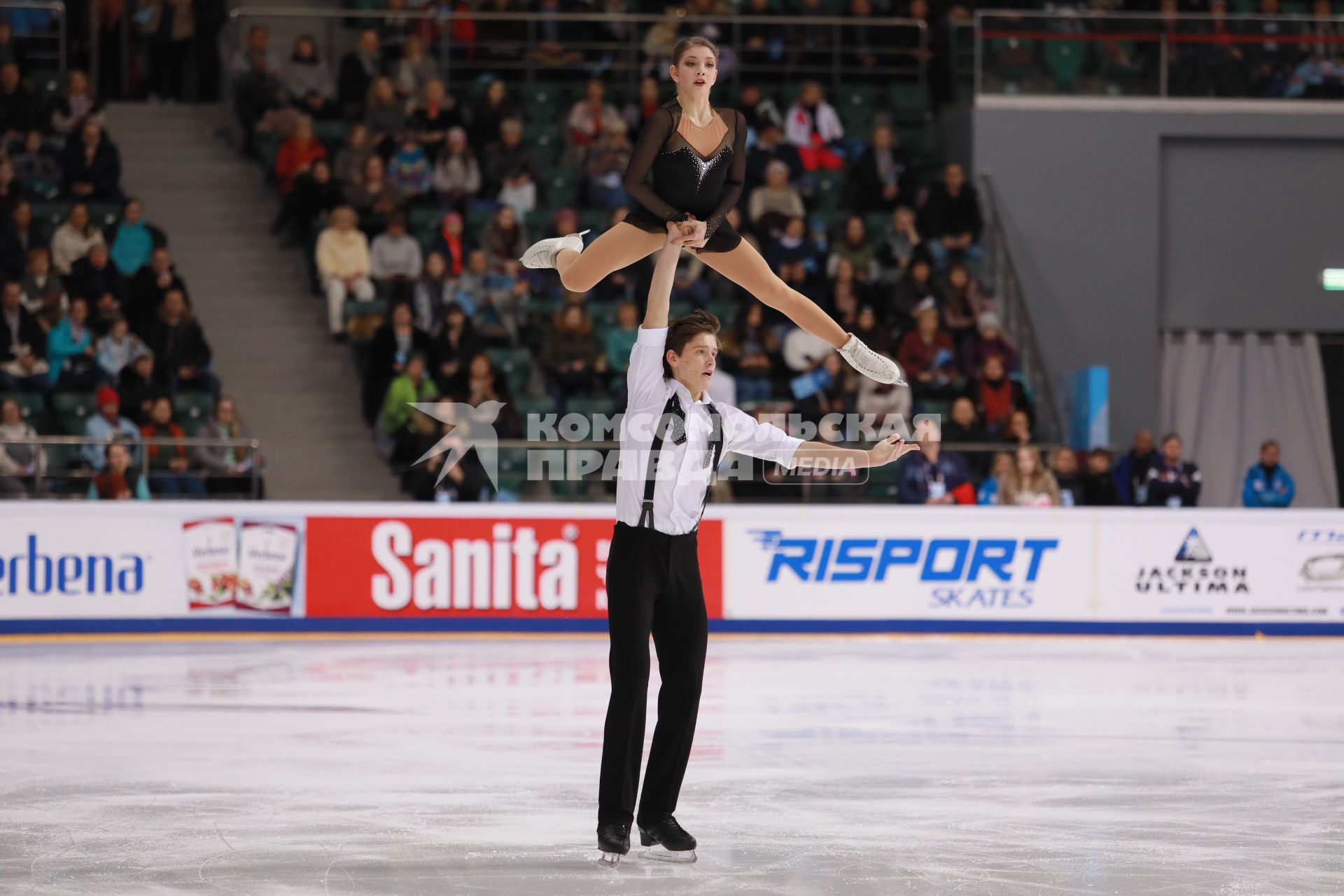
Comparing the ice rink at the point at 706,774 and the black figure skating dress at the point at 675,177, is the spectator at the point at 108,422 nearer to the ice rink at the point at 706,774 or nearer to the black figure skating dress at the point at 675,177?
the ice rink at the point at 706,774

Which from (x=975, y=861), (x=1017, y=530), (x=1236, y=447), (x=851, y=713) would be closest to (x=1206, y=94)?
(x=1236, y=447)

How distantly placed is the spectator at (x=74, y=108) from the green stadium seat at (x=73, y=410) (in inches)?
158

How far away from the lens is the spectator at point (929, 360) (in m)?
15.9

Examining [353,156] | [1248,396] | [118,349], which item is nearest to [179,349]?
[118,349]

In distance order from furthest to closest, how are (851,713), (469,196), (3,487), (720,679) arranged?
(469,196)
(3,487)
(720,679)
(851,713)

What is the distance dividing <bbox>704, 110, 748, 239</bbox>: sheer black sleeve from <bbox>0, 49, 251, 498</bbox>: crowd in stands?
8.78 meters

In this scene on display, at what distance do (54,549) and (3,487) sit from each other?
641 mm

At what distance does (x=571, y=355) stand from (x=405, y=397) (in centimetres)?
166

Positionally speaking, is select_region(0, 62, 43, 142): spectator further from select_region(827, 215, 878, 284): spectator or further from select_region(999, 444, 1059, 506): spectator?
select_region(999, 444, 1059, 506): spectator

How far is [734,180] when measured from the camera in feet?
20.1

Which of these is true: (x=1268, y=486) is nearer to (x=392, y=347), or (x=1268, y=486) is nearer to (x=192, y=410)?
(x=392, y=347)

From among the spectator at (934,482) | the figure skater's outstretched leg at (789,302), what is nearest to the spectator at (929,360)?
the spectator at (934,482)

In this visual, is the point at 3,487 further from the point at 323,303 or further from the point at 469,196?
the point at 469,196

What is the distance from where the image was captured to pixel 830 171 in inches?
724
